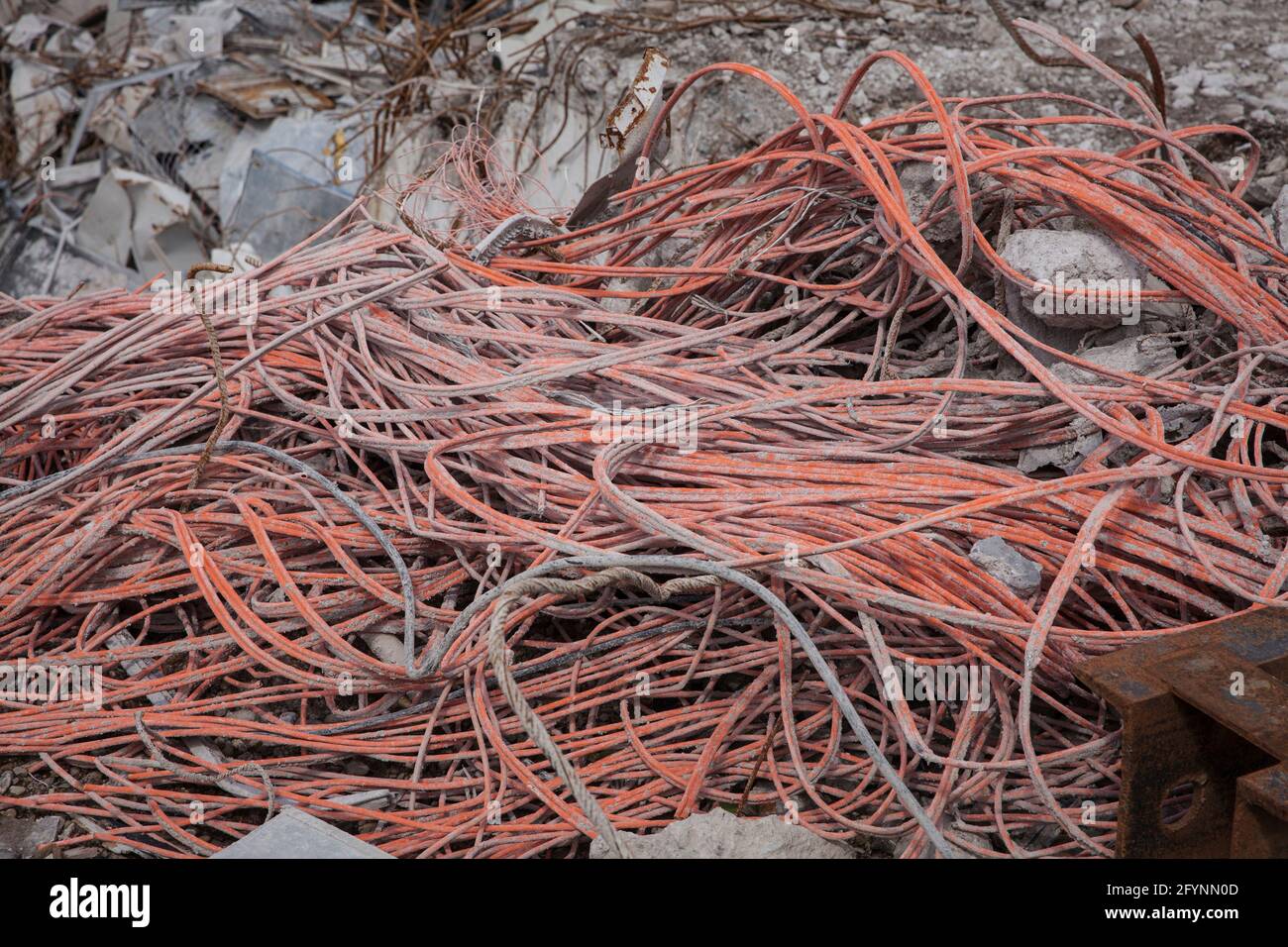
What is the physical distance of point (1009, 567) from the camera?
2.09 metres

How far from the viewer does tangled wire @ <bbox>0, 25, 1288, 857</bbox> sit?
2111 millimetres

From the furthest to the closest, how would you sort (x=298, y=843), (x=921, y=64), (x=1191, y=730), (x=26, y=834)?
→ 1. (x=921, y=64)
2. (x=26, y=834)
3. (x=298, y=843)
4. (x=1191, y=730)

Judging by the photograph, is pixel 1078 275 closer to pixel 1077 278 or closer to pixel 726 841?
pixel 1077 278

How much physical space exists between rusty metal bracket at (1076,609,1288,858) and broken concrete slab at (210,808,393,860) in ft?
4.27

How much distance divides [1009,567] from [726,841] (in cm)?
77

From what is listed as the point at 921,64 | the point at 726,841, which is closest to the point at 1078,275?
the point at 726,841

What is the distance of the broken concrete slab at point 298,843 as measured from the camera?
190 centimetres

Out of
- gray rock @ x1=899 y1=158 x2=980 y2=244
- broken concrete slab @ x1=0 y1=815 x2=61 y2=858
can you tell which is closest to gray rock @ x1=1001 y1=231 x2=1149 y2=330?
gray rock @ x1=899 y1=158 x2=980 y2=244

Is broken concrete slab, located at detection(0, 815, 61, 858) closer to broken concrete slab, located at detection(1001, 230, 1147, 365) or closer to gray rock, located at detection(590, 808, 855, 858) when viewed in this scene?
gray rock, located at detection(590, 808, 855, 858)

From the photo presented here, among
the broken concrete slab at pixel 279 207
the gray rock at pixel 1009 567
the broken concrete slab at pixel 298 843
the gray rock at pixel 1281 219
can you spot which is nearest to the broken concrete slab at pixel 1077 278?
the gray rock at pixel 1281 219

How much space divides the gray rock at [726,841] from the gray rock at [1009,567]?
2.02 ft

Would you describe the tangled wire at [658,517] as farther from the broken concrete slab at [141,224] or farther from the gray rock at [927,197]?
the broken concrete slab at [141,224]

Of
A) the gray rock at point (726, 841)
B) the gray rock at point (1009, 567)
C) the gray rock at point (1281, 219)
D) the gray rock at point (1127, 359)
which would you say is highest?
the gray rock at point (1281, 219)

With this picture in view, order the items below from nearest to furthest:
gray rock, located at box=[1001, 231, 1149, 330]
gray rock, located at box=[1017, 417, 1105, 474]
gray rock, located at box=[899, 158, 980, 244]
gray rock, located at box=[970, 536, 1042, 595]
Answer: gray rock, located at box=[970, 536, 1042, 595] < gray rock, located at box=[1017, 417, 1105, 474] < gray rock, located at box=[1001, 231, 1149, 330] < gray rock, located at box=[899, 158, 980, 244]
